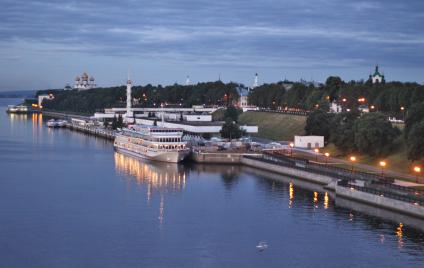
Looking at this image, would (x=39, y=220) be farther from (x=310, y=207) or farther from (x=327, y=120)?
(x=327, y=120)

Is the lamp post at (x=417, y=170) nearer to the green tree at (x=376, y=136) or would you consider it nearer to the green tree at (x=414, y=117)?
the green tree at (x=414, y=117)

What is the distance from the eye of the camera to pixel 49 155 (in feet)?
222

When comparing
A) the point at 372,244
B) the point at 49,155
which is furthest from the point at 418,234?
the point at 49,155

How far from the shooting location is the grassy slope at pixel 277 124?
78356 mm

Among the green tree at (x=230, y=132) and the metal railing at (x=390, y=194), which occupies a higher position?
the green tree at (x=230, y=132)

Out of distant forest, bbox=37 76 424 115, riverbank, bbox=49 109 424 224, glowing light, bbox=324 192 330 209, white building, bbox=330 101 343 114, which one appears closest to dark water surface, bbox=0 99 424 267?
glowing light, bbox=324 192 330 209

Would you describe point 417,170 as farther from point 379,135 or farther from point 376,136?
point 379,135

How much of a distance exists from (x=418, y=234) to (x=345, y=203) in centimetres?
815

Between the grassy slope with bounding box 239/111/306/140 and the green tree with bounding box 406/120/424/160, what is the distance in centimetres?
2809

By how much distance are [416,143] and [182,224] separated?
57.1 ft

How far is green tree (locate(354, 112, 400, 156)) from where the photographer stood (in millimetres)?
53500

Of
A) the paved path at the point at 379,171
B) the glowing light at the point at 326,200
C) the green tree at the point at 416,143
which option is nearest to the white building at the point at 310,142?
the paved path at the point at 379,171

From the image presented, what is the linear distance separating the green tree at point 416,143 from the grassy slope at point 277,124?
2809 cm

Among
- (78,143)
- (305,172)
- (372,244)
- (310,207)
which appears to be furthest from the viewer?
(78,143)
